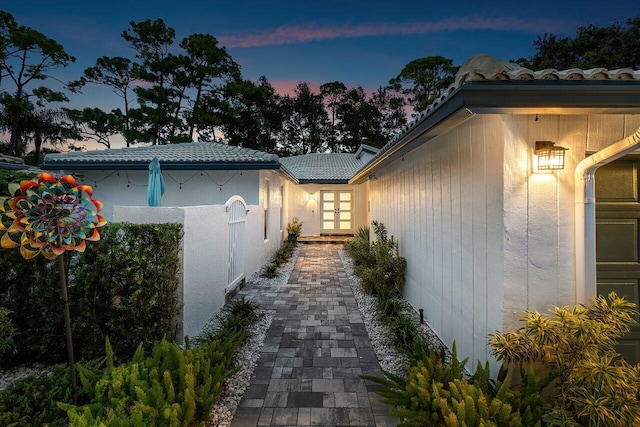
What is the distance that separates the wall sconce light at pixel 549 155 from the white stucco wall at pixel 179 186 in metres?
7.15

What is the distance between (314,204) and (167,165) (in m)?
8.61

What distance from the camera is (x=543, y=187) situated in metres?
2.66

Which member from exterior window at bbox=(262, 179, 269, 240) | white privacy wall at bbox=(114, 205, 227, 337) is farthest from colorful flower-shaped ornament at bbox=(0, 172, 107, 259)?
exterior window at bbox=(262, 179, 269, 240)

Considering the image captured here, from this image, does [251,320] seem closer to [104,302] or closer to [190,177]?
[104,302]

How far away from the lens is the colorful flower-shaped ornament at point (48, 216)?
7.75 ft

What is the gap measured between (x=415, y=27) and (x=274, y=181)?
832 cm

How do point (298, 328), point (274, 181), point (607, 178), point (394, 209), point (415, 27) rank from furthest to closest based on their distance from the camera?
point (415, 27) → point (274, 181) → point (394, 209) → point (298, 328) → point (607, 178)

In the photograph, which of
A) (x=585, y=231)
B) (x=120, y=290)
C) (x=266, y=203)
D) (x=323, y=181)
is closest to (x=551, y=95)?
(x=585, y=231)

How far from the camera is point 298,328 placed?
15.7 feet

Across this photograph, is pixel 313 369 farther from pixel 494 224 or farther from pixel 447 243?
pixel 494 224

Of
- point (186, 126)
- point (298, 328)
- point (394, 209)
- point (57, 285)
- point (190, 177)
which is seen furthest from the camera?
point (186, 126)

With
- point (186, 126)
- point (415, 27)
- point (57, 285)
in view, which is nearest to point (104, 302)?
point (57, 285)

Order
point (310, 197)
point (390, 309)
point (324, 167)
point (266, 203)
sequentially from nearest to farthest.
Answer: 1. point (390, 309)
2. point (266, 203)
3. point (310, 197)
4. point (324, 167)

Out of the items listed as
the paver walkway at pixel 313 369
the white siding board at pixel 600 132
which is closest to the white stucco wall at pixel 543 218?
the white siding board at pixel 600 132
